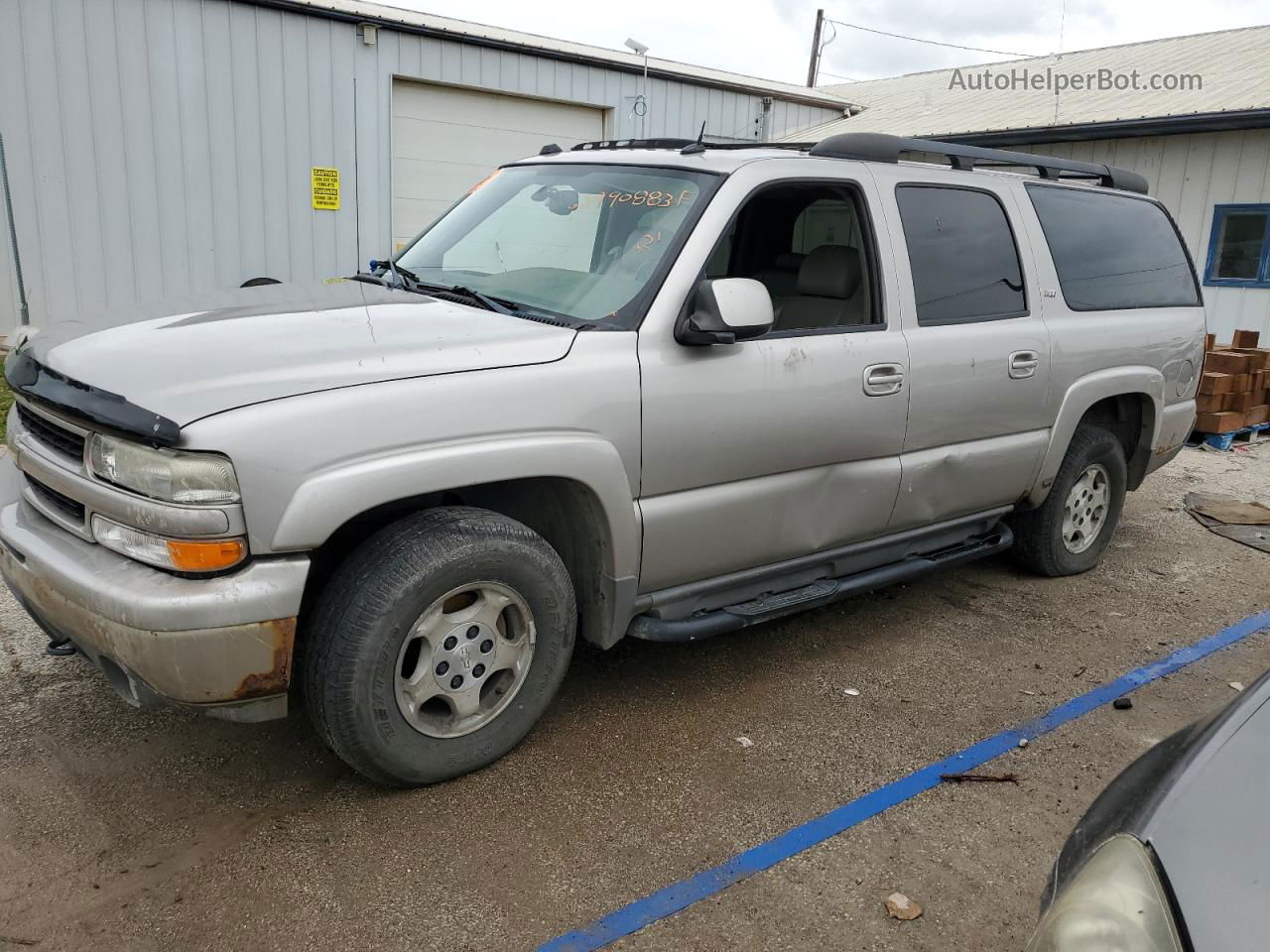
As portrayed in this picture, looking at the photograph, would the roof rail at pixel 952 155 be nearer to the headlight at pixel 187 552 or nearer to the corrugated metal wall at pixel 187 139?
the headlight at pixel 187 552

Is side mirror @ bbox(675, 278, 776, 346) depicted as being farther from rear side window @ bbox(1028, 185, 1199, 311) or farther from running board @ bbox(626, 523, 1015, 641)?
rear side window @ bbox(1028, 185, 1199, 311)

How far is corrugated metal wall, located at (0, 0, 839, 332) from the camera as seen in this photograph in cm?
916

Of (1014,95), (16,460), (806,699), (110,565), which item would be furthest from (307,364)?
(1014,95)

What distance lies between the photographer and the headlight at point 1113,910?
1.45m

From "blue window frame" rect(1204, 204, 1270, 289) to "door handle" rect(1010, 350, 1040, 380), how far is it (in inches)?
317

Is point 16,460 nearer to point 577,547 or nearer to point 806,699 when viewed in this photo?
point 577,547

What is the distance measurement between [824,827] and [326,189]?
9.40m

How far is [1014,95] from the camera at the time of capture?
48.9 ft

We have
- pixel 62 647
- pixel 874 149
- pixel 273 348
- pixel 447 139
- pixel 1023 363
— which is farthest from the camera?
pixel 447 139

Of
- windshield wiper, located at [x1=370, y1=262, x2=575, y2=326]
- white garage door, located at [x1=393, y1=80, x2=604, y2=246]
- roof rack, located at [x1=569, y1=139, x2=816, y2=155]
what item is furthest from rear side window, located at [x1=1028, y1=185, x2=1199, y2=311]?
white garage door, located at [x1=393, y1=80, x2=604, y2=246]

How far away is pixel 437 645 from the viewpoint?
3025 mm

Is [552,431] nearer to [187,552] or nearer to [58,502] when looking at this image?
[187,552]

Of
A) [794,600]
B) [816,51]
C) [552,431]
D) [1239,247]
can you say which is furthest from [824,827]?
[816,51]

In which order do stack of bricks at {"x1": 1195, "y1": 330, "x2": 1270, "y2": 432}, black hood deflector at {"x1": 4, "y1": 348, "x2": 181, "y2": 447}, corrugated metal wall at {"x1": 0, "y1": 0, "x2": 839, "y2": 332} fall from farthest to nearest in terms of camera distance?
corrugated metal wall at {"x1": 0, "y1": 0, "x2": 839, "y2": 332}, stack of bricks at {"x1": 1195, "y1": 330, "x2": 1270, "y2": 432}, black hood deflector at {"x1": 4, "y1": 348, "x2": 181, "y2": 447}
